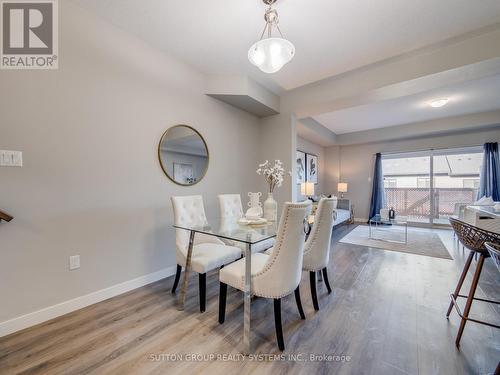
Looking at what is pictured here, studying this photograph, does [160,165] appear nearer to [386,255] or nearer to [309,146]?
[386,255]

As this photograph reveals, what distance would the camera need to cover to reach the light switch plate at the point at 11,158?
152 cm

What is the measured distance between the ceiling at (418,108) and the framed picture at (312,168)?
37.6 inches

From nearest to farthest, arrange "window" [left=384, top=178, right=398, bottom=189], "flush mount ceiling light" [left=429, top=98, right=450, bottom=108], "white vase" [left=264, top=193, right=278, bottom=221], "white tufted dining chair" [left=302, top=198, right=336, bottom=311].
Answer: "white tufted dining chair" [left=302, top=198, right=336, bottom=311]
"white vase" [left=264, top=193, right=278, bottom=221]
"flush mount ceiling light" [left=429, top=98, right=450, bottom=108]
"window" [left=384, top=178, right=398, bottom=189]

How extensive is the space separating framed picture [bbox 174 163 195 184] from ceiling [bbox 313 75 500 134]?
3453mm

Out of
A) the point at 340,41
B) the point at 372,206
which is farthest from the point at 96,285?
the point at 372,206

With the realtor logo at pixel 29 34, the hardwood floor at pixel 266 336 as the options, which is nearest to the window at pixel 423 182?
the hardwood floor at pixel 266 336

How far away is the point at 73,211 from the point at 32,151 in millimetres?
557

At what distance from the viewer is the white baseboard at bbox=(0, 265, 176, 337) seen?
5.06 ft

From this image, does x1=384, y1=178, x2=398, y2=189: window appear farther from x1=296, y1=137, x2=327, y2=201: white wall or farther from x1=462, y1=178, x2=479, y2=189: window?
x1=296, y1=137, x2=327, y2=201: white wall

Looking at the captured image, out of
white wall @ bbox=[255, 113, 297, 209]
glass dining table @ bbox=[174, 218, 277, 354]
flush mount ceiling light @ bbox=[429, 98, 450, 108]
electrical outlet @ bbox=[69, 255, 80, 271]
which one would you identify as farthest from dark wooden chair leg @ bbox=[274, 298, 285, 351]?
flush mount ceiling light @ bbox=[429, 98, 450, 108]

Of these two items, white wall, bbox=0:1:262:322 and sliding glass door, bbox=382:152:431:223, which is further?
sliding glass door, bbox=382:152:431:223

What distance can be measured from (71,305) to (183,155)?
1819 mm

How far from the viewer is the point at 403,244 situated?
387cm

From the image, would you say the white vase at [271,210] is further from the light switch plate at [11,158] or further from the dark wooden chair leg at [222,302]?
the light switch plate at [11,158]
